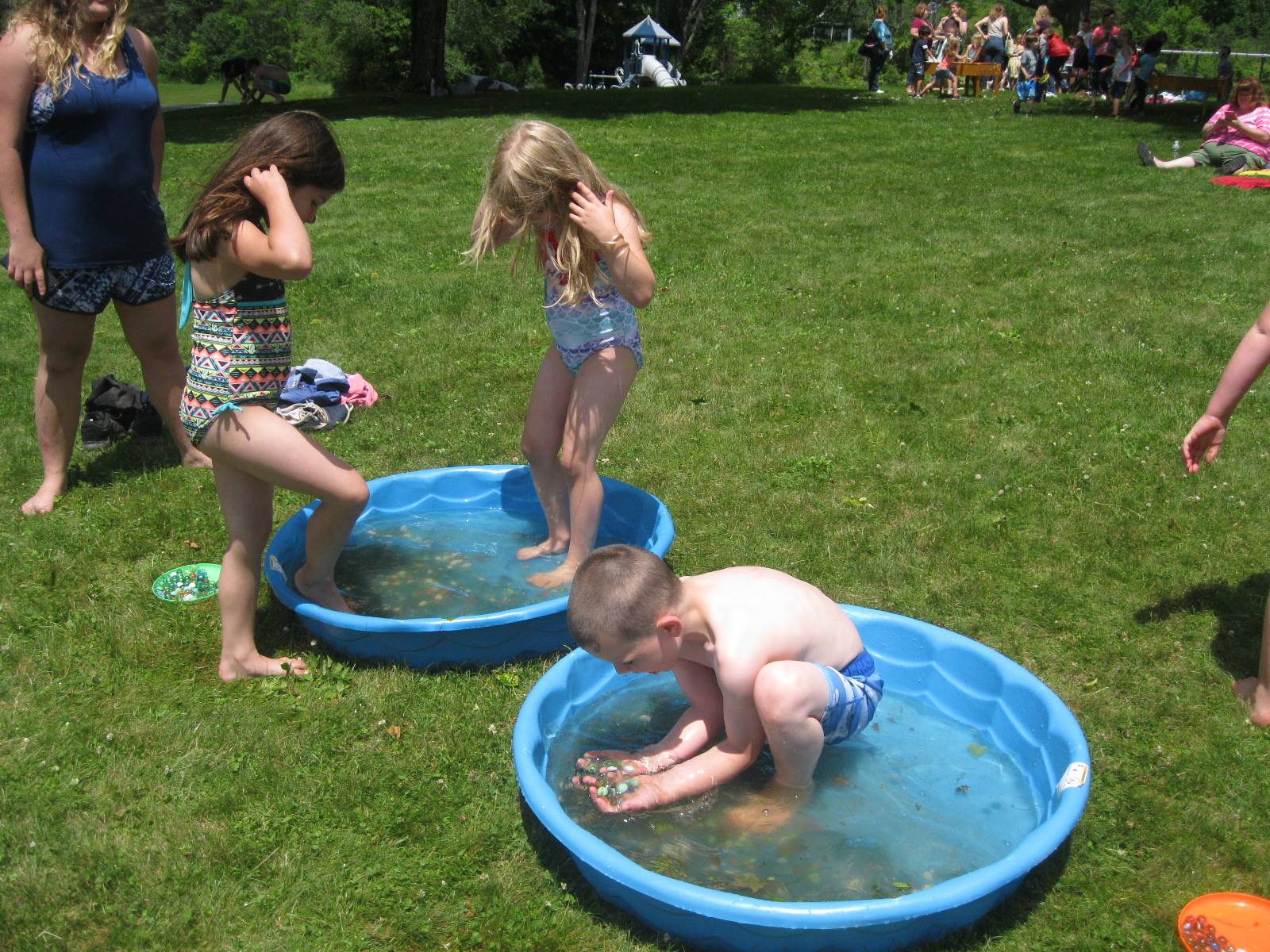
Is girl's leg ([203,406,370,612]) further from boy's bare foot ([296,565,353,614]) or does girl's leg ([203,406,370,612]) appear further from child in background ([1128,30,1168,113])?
child in background ([1128,30,1168,113])

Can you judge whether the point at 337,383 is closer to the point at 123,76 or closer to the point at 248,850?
the point at 123,76

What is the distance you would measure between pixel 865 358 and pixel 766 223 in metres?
4.33

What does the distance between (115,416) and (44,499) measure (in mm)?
926

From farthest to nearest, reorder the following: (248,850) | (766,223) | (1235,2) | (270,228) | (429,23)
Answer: (1235,2) → (429,23) → (766,223) → (270,228) → (248,850)

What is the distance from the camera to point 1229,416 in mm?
3787

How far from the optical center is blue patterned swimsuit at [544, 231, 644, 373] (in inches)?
170

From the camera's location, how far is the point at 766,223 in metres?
11.3

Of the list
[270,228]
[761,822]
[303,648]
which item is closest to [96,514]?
[303,648]

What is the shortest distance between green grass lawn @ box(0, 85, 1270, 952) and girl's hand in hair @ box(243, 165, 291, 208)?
0.56 meters

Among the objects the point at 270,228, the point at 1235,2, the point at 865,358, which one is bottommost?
the point at 865,358

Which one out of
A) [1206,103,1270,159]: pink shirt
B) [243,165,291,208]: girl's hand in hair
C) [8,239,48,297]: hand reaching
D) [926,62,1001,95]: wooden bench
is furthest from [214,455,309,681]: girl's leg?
[926,62,1001,95]: wooden bench

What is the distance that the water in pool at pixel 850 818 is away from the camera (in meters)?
3.11

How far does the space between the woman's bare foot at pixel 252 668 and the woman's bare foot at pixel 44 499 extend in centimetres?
194

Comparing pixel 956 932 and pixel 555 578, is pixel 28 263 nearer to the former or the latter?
pixel 555 578
